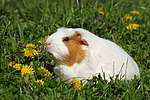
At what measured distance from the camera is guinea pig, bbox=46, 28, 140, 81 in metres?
2.65

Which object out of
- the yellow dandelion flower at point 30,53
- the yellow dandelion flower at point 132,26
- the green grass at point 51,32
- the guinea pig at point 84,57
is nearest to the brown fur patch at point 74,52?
the guinea pig at point 84,57

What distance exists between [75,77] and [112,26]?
1762 mm

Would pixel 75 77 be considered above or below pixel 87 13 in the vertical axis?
below

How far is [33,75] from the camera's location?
9.07 ft

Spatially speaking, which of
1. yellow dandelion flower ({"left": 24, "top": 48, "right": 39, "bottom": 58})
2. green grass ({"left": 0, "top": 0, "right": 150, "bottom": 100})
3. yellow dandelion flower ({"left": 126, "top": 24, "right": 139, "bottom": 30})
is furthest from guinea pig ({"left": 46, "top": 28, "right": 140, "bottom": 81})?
yellow dandelion flower ({"left": 126, "top": 24, "right": 139, "bottom": 30})

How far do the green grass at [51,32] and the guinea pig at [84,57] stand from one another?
0.13 metres

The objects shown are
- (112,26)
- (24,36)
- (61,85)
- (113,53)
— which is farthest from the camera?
(112,26)

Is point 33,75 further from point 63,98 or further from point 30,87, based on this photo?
point 63,98

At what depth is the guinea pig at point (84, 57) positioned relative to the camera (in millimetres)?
2654

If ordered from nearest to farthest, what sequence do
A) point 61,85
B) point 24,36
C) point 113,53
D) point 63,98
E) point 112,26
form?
point 63,98 → point 61,85 → point 113,53 → point 24,36 → point 112,26

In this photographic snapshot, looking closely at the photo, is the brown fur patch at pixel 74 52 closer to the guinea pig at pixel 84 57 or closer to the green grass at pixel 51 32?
the guinea pig at pixel 84 57

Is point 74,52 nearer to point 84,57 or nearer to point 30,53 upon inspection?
point 84,57

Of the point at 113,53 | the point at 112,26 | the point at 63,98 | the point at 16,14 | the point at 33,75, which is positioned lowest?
the point at 63,98

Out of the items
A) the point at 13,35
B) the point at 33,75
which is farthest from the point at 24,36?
the point at 33,75
